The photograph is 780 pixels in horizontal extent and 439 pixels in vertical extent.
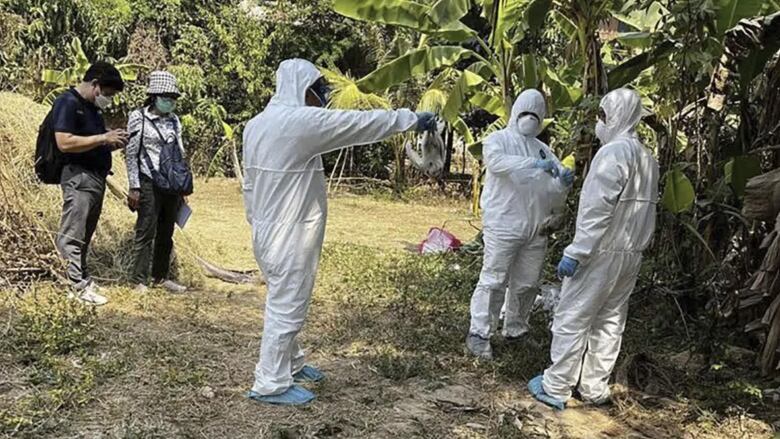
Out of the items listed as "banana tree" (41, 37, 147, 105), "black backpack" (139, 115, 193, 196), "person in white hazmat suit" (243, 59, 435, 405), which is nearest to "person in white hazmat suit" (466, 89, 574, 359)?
"person in white hazmat suit" (243, 59, 435, 405)

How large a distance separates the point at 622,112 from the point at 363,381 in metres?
2.03

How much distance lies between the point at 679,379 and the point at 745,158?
1.38 m

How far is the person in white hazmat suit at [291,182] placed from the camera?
350 centimetres

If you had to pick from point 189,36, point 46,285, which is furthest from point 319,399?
point 189,36

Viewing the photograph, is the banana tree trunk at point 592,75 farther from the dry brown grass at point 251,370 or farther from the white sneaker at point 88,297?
the white sneaker at point 88,297

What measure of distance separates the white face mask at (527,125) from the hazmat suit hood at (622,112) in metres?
0.78

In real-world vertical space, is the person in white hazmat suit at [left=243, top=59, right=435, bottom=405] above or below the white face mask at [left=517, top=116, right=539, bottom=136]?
below

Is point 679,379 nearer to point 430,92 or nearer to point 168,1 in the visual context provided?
point 430,92

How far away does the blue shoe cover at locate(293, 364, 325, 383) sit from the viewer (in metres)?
4.09

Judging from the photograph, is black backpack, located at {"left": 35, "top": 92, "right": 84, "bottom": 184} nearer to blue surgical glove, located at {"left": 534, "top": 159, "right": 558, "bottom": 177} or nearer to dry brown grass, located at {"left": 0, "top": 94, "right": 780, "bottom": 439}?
dry brown grass, located at {"left": 0, "top": 94, "right": 780, "bottom": 439}

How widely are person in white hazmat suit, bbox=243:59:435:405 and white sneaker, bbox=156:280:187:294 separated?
Answer: 238 centimetres

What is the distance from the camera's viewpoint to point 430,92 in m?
10.1

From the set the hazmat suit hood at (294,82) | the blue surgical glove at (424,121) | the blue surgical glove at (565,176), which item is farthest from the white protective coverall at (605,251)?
the hazmat suit hood at (294,82)

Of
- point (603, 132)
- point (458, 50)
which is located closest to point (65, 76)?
point (458, 50)
